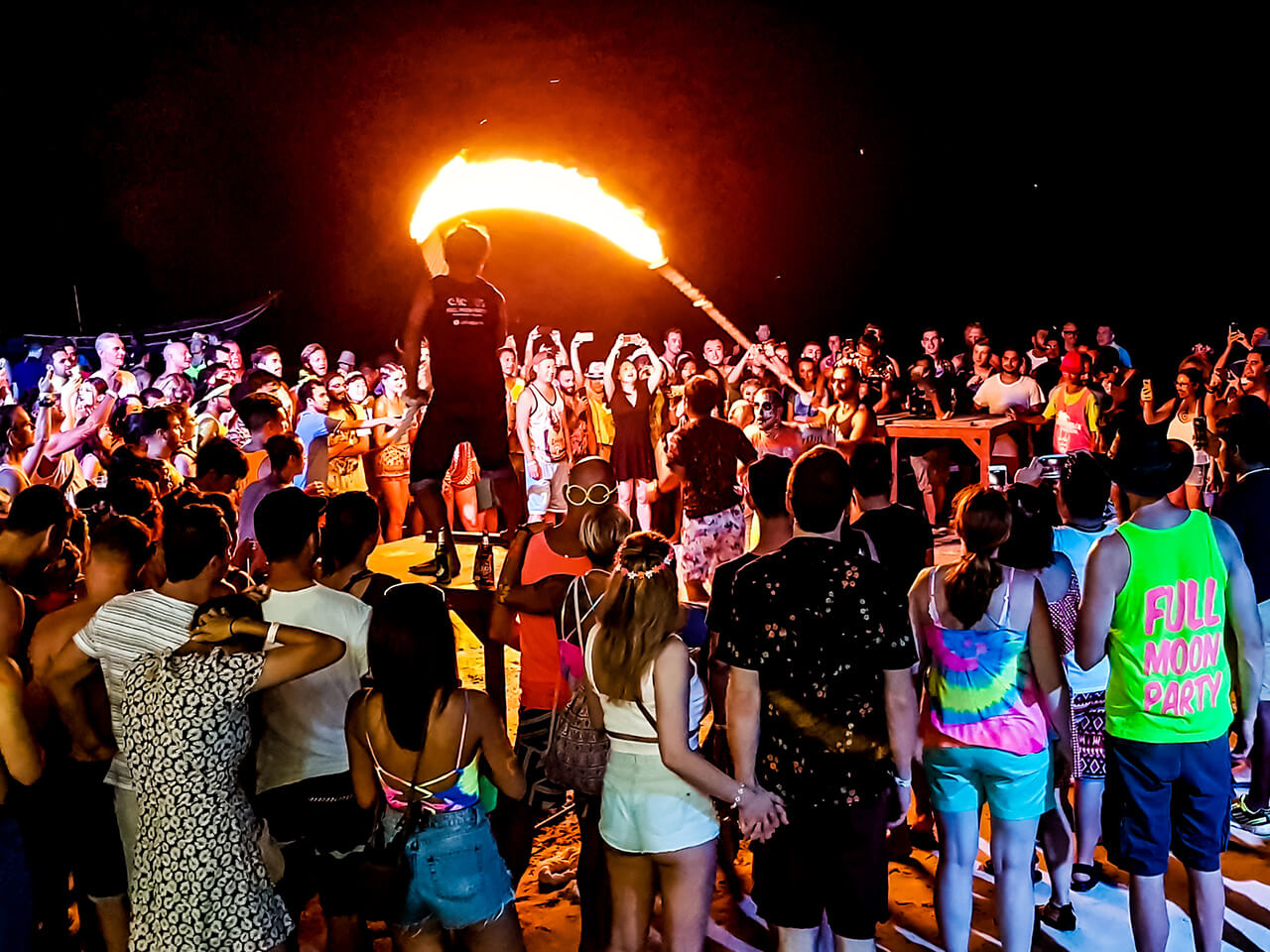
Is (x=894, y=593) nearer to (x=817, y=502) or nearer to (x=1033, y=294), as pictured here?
(x=817, y=502)

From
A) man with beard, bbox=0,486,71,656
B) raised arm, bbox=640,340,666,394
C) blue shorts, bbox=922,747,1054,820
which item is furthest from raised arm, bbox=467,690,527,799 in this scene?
raised arm, bbox=640,340,666,394

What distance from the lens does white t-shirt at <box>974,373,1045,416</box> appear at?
38.7 feet

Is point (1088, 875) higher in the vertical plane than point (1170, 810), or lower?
lower

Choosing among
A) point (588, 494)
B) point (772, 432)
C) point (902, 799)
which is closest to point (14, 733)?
point (588, 494)

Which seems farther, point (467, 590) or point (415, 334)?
point (415, 334)

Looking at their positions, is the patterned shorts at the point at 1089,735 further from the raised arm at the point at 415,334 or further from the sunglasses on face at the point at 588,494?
the raised arm at the point at 415,334

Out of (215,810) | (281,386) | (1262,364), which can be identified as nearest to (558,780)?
(215,810)

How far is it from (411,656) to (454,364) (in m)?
4.72

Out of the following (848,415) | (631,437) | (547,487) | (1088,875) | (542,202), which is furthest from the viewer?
(542,202)

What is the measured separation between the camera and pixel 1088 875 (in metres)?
4.16

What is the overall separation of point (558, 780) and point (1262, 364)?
9.04 meters

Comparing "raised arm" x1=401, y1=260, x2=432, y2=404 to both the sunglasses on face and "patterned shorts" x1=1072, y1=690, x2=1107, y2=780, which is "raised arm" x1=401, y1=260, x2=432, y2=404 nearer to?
the sunglasses on face

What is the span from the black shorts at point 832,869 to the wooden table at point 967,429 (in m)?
7.99

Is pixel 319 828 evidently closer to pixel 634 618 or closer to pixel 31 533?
pixel 634 618
